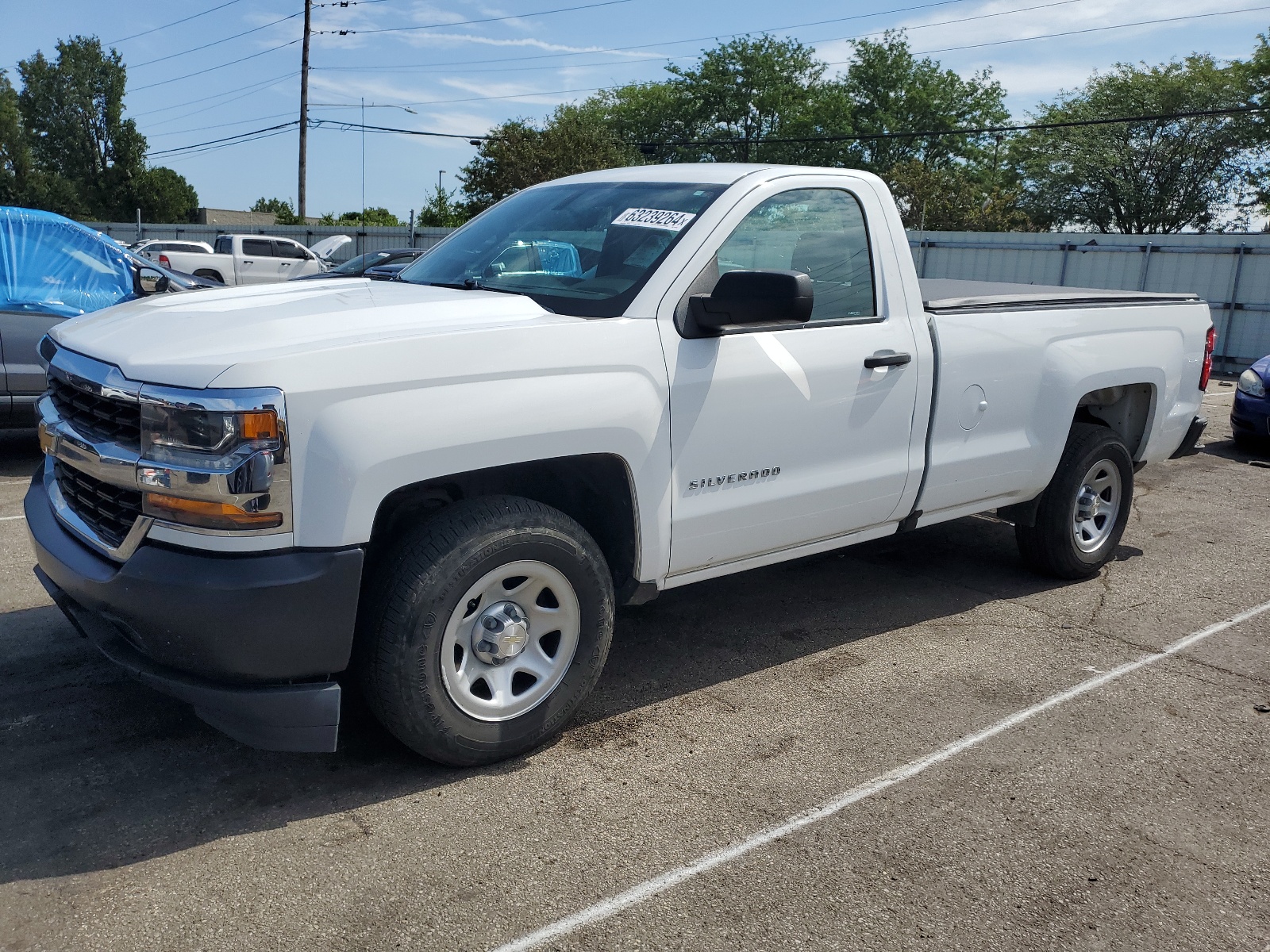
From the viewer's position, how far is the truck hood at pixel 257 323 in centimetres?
291

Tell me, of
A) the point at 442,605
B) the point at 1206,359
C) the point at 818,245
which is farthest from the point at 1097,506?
the point at 442,605

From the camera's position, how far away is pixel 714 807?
327cm

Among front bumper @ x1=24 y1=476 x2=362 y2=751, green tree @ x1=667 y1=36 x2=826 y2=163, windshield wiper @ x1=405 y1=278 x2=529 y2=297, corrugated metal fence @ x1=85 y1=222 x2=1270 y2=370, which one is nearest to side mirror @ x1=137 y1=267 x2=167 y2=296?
windshield wiper @ x1=405 y1=278 x2=529 y2=297

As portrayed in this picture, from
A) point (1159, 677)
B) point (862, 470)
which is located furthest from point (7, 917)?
point (1159, 677)

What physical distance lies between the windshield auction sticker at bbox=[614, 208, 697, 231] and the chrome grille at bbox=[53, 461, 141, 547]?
1.98 metres

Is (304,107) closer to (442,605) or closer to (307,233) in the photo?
(307,233)

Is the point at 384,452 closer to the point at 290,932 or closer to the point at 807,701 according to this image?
the point at 290,932

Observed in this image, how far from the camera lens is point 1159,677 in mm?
4414

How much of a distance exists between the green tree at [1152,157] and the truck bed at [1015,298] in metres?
46.8

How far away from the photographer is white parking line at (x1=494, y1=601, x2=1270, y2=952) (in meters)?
2.67

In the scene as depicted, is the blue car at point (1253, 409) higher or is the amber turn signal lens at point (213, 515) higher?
the amber turn signal lens at point (213, 515)

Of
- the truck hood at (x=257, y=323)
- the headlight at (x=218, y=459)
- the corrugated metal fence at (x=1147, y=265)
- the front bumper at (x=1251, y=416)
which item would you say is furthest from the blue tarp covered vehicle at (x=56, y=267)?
the corrugated metal fence at (x=1147, y=265)

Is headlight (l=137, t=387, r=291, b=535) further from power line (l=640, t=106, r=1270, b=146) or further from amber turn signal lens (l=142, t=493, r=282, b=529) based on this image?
power line (l=640, t=106, r=1270, b=146)

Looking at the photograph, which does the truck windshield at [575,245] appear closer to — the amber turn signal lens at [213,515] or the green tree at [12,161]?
the amber turn signal lens at [213,515]
